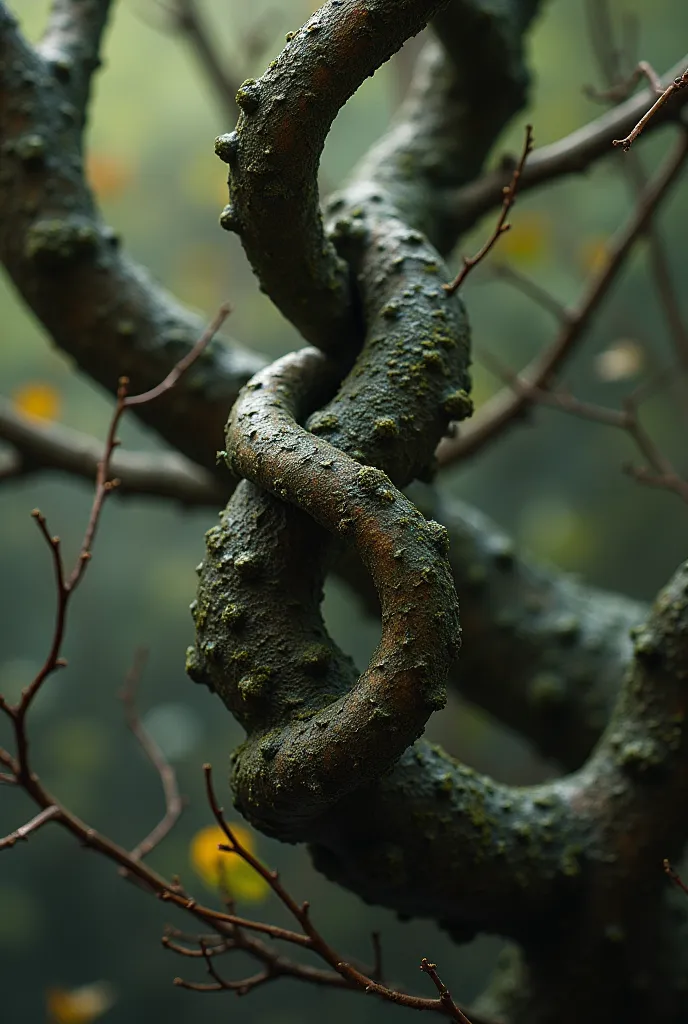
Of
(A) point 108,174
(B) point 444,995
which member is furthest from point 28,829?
(A) point 108,174

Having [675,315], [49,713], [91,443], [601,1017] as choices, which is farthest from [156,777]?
[601,1017]

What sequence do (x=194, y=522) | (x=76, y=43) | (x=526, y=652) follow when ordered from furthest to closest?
1. (x=194, y=522)
2. (x=526, y=652)
3. (x=76, y=43)

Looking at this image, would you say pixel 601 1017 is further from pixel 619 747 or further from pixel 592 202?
pixel 592 202

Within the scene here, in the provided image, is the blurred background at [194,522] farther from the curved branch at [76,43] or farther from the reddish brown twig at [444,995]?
the reddish brown twig at [444,995]

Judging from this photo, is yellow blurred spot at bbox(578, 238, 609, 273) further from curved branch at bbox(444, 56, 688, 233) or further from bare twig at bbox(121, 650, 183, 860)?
bare twig at bbox(121, 650, 183, 860)

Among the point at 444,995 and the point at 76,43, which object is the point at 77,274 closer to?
the point at 76,43
